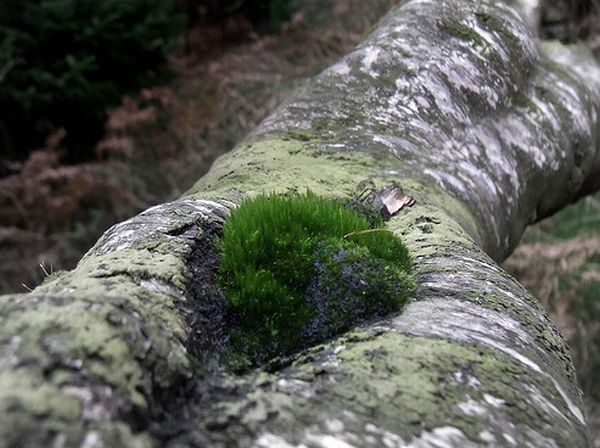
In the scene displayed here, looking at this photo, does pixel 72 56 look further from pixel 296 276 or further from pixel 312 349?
pixel 312 349

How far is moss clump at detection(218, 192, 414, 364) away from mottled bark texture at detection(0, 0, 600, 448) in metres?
0.05

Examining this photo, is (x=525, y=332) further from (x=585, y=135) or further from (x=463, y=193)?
(x=585, y=135)

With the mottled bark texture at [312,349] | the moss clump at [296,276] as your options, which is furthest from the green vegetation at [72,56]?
the moss clump at [296,276]

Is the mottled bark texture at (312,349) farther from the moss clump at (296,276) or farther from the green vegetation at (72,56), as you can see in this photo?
the green vegetation at (72,56)

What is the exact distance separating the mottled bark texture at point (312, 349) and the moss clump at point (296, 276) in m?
0.05

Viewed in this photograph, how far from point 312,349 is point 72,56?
4002mm

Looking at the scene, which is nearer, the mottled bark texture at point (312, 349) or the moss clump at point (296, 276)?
the mottled bark texture at point (312, 349)

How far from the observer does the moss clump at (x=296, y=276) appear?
1007 millimetres

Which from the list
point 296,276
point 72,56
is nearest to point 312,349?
point 296,276

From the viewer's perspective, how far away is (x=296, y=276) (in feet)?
3.48

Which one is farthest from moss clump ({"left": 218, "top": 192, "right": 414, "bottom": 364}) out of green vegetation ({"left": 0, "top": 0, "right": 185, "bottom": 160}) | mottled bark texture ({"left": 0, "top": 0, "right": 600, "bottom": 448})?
green vegetation ({"left": 0, "top": 0, "right": 185, "bottom": 160})

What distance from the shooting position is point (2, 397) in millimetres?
629

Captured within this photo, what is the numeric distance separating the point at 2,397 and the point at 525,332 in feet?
2.61

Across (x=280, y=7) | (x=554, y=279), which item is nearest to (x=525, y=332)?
(x=554, y=279)
